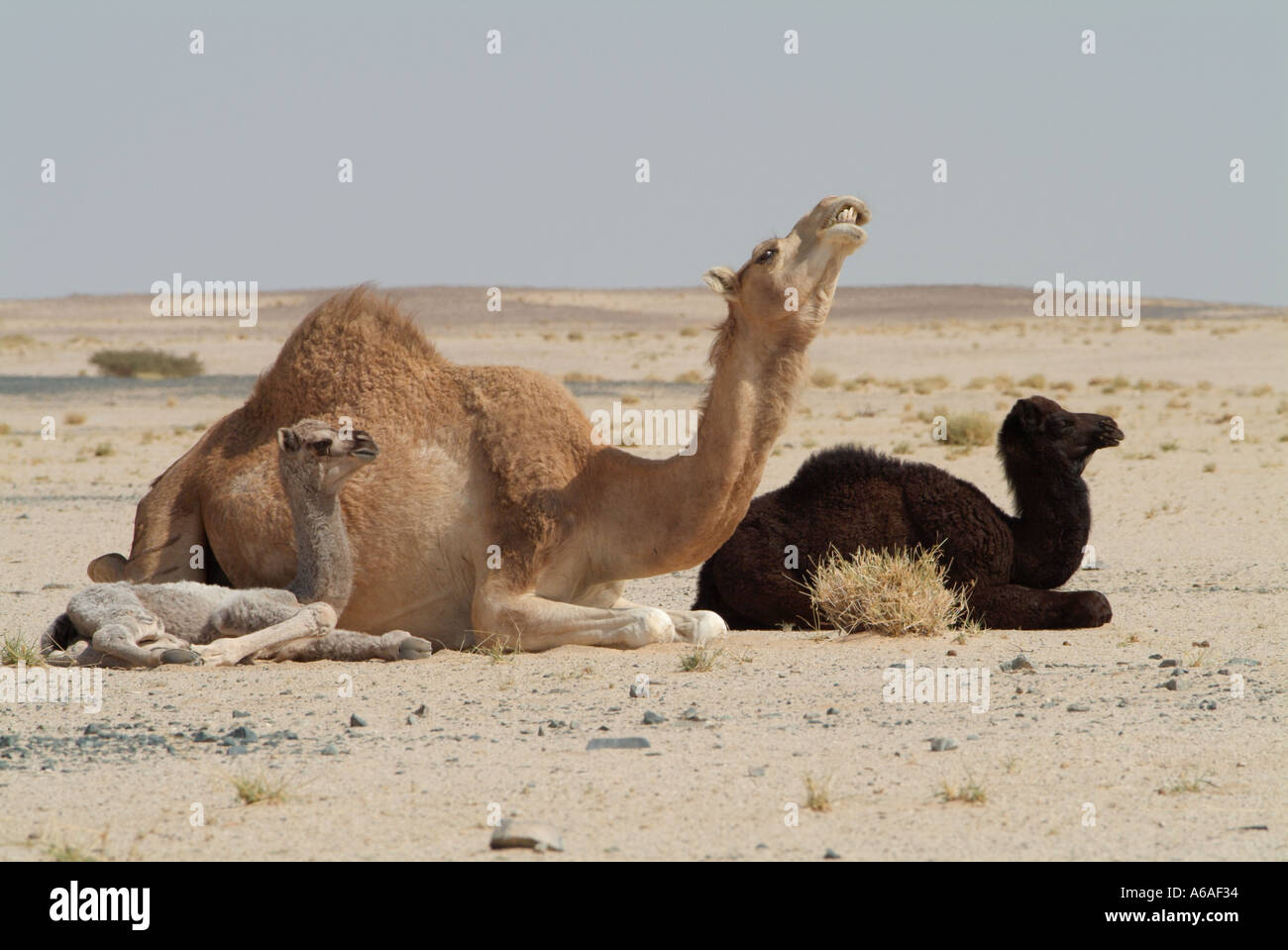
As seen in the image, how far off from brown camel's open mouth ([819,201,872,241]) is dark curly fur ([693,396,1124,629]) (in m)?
2.20

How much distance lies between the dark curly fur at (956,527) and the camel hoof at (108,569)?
3390 mm

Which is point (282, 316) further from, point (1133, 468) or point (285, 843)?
point (285, 843)

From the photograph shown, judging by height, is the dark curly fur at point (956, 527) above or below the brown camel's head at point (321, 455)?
below

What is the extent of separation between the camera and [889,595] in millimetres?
9062

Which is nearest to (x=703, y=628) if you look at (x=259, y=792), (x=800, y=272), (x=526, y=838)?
(x=800, y=272)

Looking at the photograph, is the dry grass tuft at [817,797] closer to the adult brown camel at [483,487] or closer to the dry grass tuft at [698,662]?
the dry grass tuft at [698,662]

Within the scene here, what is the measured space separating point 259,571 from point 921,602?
11.9 feet

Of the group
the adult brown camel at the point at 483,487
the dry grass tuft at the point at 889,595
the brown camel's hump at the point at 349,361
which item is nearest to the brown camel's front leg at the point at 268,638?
the adult brown camel at the point at 483,487

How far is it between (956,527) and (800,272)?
7.48ft

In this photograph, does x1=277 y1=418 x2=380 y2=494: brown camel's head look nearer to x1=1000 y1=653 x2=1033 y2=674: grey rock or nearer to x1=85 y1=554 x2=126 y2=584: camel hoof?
x1=85 y1=554 x2=126 y2=584: camel hoof

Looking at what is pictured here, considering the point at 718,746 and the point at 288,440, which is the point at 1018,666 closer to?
the point at 718,746

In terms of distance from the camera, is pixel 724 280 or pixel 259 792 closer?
pixel 259 792

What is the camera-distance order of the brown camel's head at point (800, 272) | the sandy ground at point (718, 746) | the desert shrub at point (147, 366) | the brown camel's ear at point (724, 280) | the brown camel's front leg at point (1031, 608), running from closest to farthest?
the sandy ground at point (718, 746) < the brown camel's head at point (800, 272) < the brown camel's ear at point (724, 280) < the brown camel's front leg at point (1031, 608) < the desert shrub at point (147, 366)

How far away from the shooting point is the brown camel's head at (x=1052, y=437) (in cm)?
962
